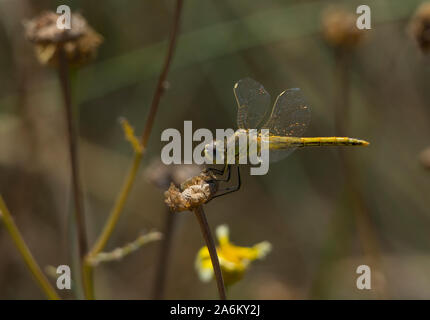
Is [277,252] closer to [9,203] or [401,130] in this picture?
[401,130]

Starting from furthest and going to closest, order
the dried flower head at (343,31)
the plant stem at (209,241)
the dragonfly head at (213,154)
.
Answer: the dried flower head at (343,31) < the dragonfly head at (213,154) < the plant stem at (209,241)

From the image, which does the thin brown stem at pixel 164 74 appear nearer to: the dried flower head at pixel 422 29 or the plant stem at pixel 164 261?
the plant stem at pixel 164 261

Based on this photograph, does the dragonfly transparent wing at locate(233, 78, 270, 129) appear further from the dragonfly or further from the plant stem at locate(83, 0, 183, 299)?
the plant stem at locate(83, 0, 183, 299)

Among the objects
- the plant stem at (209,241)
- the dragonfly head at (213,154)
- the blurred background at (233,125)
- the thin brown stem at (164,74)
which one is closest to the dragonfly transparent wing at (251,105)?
the dragonfly head at (213,154)

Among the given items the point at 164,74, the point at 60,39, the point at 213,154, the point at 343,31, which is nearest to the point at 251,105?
the point at 213,154
